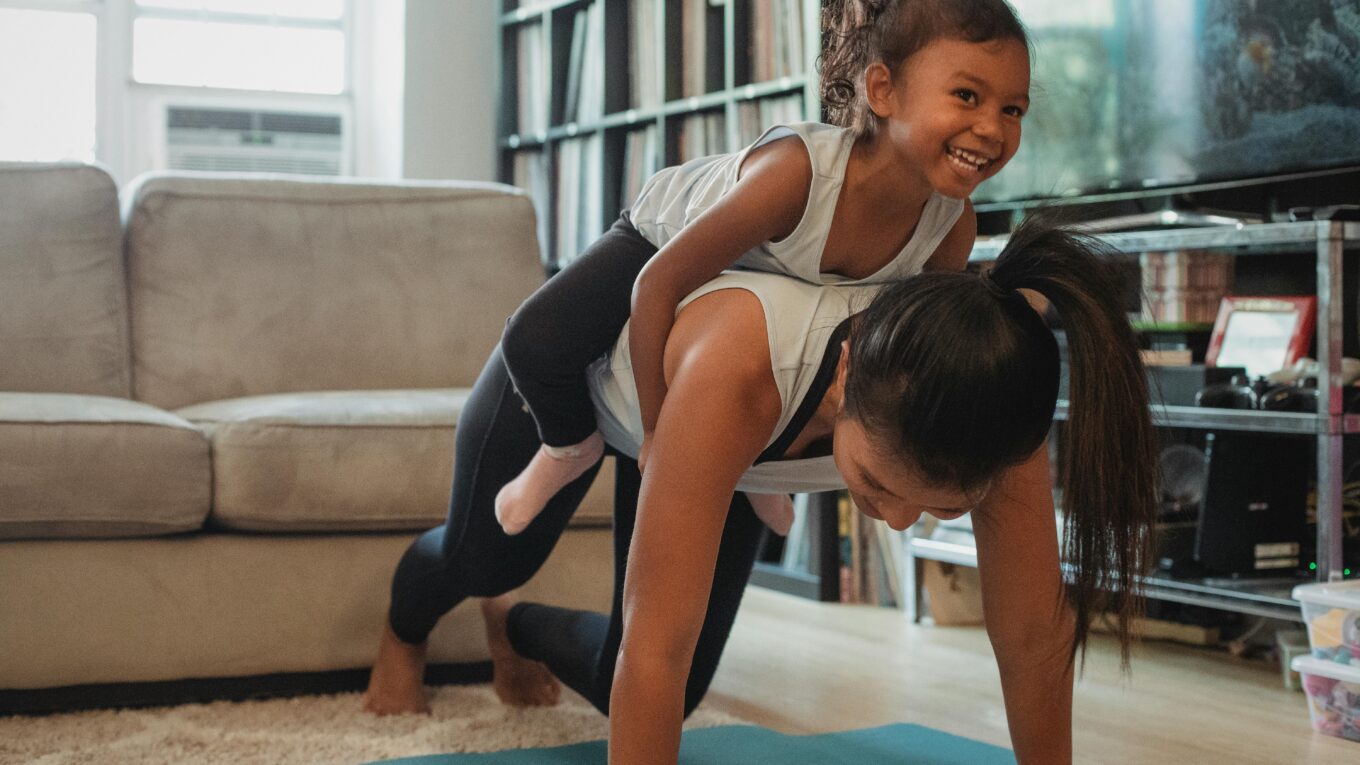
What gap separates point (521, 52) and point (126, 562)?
2950mm

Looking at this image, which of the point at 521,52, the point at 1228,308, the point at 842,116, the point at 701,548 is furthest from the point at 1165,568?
the point at 521,52

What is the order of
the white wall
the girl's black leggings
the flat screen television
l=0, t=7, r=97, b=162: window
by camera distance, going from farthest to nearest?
the white wall < l=0, t=7, r=97, b=162: window < the flat screen television < the girl's black leggings

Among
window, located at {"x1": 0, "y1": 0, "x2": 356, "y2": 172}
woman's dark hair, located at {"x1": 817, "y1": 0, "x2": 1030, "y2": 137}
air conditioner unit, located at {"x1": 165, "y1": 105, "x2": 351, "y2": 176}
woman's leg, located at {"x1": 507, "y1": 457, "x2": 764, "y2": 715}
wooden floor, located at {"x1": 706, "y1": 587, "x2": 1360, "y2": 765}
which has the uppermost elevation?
window, located at {"x1": 0, "y1": 0, "x2": 356, "y2": 172}

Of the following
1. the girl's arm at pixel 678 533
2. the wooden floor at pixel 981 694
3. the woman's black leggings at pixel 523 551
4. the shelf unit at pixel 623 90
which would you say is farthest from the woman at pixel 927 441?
the shelf unit at pixel 623 90

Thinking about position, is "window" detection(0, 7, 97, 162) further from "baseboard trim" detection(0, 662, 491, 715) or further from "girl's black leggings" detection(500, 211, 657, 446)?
"girl's black leggings" detection(500, 211, 657, 446)

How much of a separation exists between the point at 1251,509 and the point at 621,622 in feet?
4.39

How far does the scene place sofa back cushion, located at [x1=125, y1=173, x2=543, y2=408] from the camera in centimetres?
248

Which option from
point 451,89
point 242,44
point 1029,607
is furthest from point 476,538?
point 242,44

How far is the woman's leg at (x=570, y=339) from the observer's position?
4.62ft

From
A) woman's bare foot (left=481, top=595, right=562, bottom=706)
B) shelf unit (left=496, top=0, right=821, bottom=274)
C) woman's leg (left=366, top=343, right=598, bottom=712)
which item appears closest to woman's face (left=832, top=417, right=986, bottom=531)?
woman's leg (left=366, top=343, right=598, bottom=712)

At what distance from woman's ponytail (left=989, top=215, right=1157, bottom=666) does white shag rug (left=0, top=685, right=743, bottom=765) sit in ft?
2.87

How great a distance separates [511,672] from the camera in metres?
2.03

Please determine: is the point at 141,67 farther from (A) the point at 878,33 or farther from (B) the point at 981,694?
(A) the point at 878,33

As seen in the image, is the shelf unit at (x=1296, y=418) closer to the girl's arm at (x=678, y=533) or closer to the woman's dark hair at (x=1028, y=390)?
the woman's dark hair at (x=1028, y=390)
